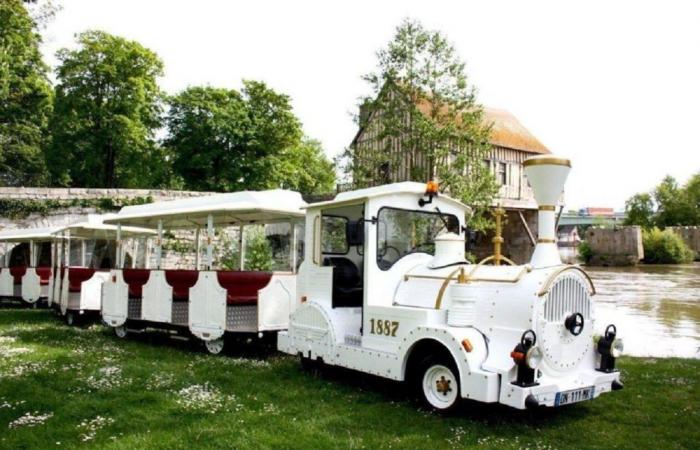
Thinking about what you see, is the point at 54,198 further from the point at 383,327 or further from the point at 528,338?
the point at 528,338

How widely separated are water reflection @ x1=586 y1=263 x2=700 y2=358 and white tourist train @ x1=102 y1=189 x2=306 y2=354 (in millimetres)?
6550

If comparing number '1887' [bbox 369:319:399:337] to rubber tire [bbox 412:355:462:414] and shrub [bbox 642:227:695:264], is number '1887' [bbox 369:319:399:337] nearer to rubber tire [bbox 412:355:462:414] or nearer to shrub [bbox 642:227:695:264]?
rubber tire [bbox 412:355:462:414]

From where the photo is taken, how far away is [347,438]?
210 inches

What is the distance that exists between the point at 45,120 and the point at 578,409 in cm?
3442

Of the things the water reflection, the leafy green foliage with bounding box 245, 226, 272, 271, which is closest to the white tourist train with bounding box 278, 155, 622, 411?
the water reflection

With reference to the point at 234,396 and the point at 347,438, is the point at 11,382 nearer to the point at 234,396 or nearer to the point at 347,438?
the point at 234,396

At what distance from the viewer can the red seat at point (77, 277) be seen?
14.0 m

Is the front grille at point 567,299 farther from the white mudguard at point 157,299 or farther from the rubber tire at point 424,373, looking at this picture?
the white mudguard at point 157,299

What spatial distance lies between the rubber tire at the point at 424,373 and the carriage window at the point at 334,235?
2.26 m

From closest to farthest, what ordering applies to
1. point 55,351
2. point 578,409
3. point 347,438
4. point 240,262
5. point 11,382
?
point 347,438 < point 578,409 < point 11,382 < point 55,351 < point 240,262

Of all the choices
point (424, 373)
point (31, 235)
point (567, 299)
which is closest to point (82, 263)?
point (31, 235)

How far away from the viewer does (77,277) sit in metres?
14.1

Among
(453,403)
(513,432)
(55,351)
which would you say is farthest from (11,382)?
(513,432)

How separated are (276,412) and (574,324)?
3.02 meters
